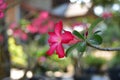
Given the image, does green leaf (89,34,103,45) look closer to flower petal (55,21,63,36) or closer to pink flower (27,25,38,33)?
flower petal (55,21,63,36)

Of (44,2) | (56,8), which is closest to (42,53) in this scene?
(56,8)

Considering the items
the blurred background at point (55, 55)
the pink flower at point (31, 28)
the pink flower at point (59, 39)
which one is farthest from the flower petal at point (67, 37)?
the pink flower at point (31, 28)

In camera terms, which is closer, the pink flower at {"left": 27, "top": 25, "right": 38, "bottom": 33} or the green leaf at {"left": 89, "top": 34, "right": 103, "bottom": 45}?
the green leaf at {"left": 89, "top": 34, "right": 103, "bottom": 45}

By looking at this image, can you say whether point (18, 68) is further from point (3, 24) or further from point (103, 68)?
point (3, 24)

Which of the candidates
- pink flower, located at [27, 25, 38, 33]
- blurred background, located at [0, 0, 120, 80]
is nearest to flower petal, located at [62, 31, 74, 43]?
blurred background, located at [0, 0, 120, 80]

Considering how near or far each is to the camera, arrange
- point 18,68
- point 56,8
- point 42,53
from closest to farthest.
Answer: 1. point 18,68
2. point 42,53
3. point 56,8

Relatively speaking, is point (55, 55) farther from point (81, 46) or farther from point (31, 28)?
point (81, 46)

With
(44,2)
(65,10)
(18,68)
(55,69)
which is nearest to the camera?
(55,69)
